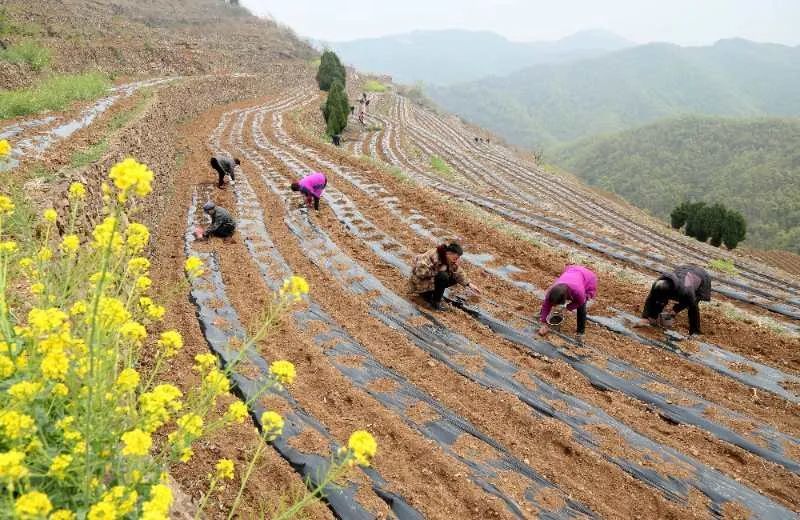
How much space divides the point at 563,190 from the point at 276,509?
27.0 m

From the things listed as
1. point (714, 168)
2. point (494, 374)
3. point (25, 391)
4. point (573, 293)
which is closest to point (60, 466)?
point (25, 391)

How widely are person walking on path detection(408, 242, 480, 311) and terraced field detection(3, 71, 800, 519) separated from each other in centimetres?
27

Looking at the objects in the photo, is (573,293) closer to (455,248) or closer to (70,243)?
(455,248)

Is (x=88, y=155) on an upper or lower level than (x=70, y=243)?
lower

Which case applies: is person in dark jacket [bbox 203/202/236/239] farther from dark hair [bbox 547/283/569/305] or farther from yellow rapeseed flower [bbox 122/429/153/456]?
yellow rapeseed flower [bbox 122/429/153/456]

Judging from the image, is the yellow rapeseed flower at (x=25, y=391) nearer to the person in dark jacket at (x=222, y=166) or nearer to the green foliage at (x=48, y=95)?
the green foliage at (x=48, y=95)

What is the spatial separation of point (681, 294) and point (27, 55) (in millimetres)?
21517

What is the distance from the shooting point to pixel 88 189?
7.29 m

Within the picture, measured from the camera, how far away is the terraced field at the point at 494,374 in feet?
13.2

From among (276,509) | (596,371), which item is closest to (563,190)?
(596,371)

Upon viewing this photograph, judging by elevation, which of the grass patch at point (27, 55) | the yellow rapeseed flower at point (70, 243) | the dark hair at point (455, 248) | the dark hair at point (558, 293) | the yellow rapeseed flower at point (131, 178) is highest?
the grass patch at point (27, 55)

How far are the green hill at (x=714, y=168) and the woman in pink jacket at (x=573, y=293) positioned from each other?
50.3 m

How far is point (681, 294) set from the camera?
20.5 ft

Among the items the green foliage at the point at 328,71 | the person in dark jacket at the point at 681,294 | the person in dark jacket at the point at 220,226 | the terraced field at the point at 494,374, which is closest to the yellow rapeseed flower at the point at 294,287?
the terraced field at the point at 494,374
